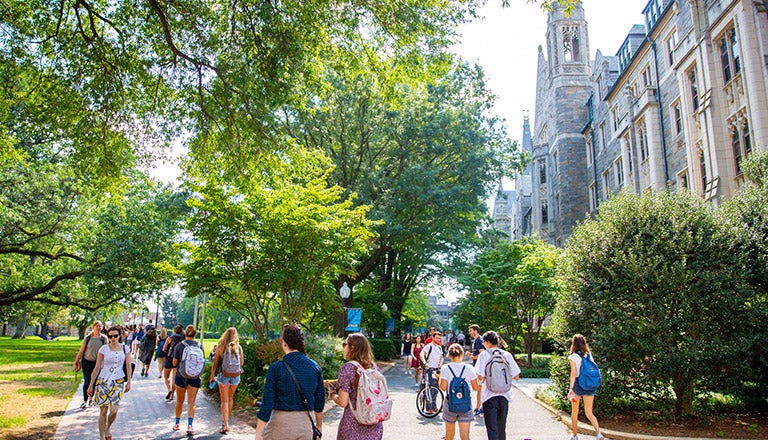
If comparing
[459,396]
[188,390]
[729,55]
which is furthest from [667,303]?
[729,55]

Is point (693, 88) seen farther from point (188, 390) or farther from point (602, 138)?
point (188, 390)

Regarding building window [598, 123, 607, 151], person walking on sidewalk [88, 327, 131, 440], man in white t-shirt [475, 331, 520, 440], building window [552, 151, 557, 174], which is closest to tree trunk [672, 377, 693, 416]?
man in white t-shirt [475, 331, 520, 440]

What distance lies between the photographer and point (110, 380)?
8102mm

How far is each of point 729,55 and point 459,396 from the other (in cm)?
1905

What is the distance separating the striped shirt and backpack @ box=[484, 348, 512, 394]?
330cm

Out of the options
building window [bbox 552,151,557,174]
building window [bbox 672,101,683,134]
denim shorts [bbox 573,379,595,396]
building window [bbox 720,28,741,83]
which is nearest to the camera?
denim shorts [bbox 573,379,595,396]

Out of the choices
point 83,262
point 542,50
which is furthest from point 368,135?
point 542,50

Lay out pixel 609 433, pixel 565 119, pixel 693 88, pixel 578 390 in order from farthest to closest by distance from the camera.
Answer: pixel 565 119 < pixel 693 88 < pixel 609 433 < pixel 578 390

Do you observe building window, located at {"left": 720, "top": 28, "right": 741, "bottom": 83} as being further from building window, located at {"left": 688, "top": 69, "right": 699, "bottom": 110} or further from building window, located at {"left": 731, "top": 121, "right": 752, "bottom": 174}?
building window, located at {"left": 688, "top": 69, "right": 699, "bottom": 110}

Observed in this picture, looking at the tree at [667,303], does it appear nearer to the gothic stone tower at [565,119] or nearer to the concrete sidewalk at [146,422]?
the concrete sidewalk at [146,422]

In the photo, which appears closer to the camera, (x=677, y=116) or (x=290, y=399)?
(x=290, y=399)

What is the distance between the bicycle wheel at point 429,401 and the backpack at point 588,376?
3583mm

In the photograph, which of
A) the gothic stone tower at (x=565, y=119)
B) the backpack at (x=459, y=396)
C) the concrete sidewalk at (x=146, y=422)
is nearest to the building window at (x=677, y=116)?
the gothic stone tower at (x=565, y=119)

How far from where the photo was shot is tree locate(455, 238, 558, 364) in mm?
25391
